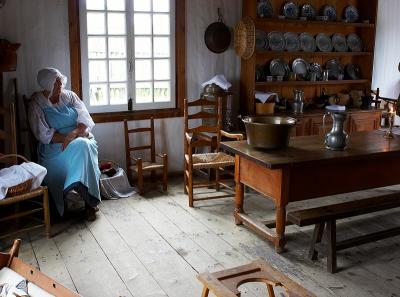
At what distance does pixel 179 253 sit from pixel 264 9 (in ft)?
10.8

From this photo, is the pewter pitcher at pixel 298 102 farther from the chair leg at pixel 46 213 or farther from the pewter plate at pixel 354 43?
the chair leg at pixel 46 213

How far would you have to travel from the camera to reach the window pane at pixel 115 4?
4764mm

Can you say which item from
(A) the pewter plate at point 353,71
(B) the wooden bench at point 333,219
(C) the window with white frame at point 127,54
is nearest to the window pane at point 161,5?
(C) the window with white frame at point 127,54

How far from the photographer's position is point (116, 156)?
5.09m

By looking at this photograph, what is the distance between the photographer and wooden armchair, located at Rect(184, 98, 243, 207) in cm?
443

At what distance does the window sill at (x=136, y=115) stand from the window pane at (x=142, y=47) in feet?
2.01

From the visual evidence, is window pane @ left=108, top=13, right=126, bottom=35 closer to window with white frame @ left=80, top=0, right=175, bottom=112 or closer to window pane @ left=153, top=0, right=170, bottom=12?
window with white frame @ left=80, top=0, right=175, bottom=112

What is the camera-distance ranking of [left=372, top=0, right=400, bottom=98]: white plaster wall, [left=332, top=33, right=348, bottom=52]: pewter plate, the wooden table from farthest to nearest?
[left=372, top=0, right=400, bottom=98]: white plaster wall < [left=332, top=33, right=348, bottom=52]: pewter plate < the wooden table

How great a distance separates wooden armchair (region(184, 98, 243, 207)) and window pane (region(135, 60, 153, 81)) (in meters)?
0.68

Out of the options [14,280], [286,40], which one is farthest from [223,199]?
[14,280]

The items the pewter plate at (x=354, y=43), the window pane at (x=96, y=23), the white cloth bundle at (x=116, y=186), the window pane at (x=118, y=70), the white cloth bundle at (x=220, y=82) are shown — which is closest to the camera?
the white cloth bundle at (x=116, y=186)

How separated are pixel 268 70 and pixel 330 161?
262cm

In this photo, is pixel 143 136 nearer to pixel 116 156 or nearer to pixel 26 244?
pixel 116 156

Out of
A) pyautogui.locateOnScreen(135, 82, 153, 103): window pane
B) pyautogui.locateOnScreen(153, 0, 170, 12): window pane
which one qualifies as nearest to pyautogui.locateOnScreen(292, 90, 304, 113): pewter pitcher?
pyautogui.locateOnScreen(135, 82, 153, 103): window pane
